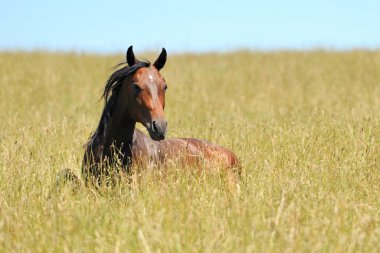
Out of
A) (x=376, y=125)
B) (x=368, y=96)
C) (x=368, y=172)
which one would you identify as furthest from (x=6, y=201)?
(x=368, y=96)

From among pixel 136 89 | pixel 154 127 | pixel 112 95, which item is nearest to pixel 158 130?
pixel 154 127

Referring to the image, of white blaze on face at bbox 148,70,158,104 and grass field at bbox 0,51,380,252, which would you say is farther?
white blaze on face at bbox 148,70,158,104

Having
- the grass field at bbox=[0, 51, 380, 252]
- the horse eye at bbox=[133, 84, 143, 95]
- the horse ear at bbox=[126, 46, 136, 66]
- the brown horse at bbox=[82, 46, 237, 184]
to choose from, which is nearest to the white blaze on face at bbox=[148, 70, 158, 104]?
the brown horse at bbox=[82, 46, 237, 184]

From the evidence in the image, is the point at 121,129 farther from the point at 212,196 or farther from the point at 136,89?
the point at 212,196

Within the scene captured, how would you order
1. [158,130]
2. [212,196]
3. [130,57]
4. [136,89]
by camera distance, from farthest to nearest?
[130,57], [136,89], [158,130], [212,196]

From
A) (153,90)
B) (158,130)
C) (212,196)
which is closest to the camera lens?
(212,196)

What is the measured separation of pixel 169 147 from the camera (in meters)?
7.18

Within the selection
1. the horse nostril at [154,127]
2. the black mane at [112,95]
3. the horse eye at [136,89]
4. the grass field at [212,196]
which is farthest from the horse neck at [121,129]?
the horse nostril at [154,127]

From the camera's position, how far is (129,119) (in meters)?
6.59

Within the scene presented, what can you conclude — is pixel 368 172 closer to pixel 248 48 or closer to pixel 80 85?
pixel 80 85

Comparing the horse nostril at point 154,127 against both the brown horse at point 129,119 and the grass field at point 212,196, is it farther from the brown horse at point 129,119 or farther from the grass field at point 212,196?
the grass field at point 212,196

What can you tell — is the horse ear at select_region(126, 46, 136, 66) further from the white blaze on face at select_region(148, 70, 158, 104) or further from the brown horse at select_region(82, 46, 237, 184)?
the white blaze on face at select_region(148, 70, 158, 104)

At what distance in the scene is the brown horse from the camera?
6215 mm

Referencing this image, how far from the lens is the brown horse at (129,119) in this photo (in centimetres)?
621
